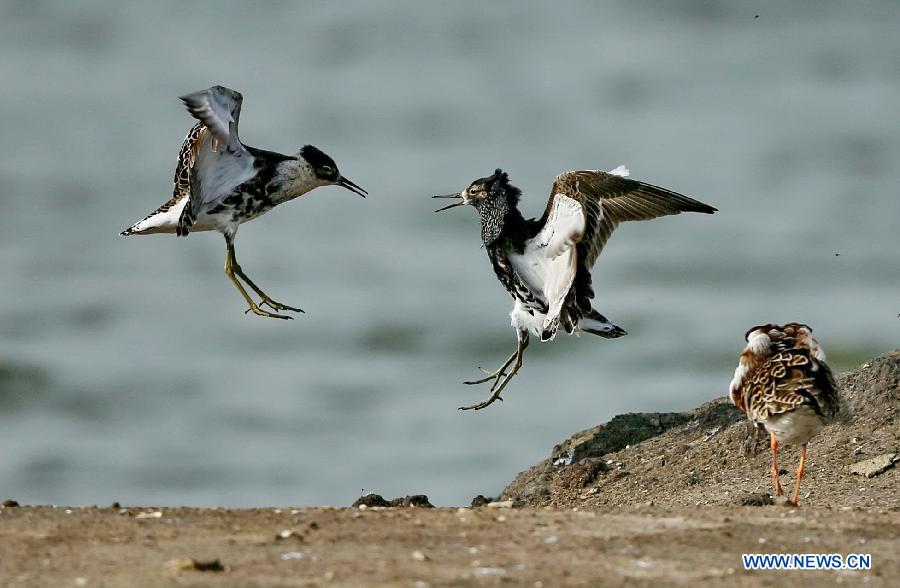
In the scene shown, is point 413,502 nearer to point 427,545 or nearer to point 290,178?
point 427,545

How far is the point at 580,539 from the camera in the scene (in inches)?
261

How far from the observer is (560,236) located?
10.4 m

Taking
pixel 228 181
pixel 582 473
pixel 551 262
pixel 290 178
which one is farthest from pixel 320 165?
pixel 582 473

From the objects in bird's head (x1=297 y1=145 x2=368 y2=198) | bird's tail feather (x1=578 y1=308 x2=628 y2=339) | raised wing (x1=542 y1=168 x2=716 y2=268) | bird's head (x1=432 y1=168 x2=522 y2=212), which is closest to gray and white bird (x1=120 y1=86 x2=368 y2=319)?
bird's head (x1=297 y1=145 x2=368 y2=198)

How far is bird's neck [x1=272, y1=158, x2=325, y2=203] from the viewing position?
40.4 ft

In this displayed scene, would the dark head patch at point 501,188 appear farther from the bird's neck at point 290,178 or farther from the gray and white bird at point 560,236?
the bird's neck at point 290,178

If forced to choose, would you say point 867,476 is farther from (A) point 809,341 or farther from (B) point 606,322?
(B) point 606,322

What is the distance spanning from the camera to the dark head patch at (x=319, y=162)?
12602mm

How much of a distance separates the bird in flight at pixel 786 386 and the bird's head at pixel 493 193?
3.27 metres

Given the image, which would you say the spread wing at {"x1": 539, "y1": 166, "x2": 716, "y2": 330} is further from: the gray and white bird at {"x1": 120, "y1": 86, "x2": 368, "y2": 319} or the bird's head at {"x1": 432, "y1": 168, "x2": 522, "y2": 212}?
the gray and white bird at {"x1": 120, "y1": 86, "x2": 368, "y2": 319}

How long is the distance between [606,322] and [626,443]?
41.2 inches

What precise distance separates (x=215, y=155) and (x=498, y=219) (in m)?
2.45

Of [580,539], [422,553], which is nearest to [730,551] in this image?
[580,539]

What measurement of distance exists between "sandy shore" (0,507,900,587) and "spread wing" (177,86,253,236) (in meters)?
4.45
